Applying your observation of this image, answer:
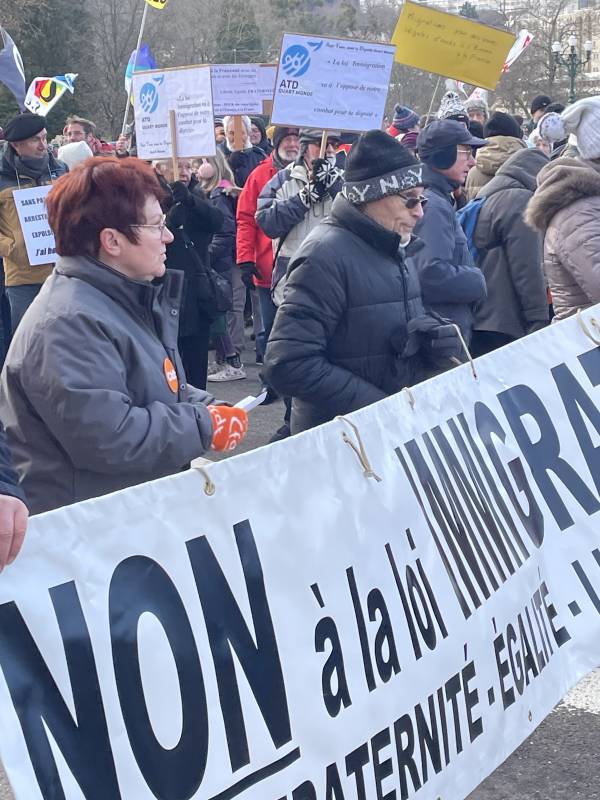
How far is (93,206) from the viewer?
3.05 m

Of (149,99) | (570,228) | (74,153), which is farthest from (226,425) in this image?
(74,153)

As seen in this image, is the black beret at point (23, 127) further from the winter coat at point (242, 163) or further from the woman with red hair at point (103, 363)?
the woman with red hair at point (103, 363)

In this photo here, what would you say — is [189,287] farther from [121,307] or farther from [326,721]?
[326,721]

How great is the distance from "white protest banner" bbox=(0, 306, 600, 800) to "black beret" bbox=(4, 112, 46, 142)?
15.0 ft

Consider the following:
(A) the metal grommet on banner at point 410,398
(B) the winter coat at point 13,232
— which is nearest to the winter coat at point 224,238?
(B) the winter coat at point 13,232

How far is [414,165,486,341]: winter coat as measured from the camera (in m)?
5.02

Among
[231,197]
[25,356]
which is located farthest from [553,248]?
[231,197]

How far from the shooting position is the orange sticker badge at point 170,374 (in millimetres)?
3109

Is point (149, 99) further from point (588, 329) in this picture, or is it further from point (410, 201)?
point (588, 329)

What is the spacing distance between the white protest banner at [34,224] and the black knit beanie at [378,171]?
140 inches

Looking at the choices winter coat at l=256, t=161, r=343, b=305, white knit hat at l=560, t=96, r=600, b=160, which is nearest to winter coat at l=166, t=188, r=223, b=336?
winter coat at l=256, t=161, r=343, b=305

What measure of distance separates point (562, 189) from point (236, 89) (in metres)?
6.83

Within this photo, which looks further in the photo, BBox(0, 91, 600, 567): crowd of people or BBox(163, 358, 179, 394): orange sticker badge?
BBox(163, 358, 179, 394): orange sticker badge

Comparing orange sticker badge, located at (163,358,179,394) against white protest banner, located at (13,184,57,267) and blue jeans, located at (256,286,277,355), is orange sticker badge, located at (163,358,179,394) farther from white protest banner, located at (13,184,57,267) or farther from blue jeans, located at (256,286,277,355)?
blue jeans, located at (256,286,277,355)
